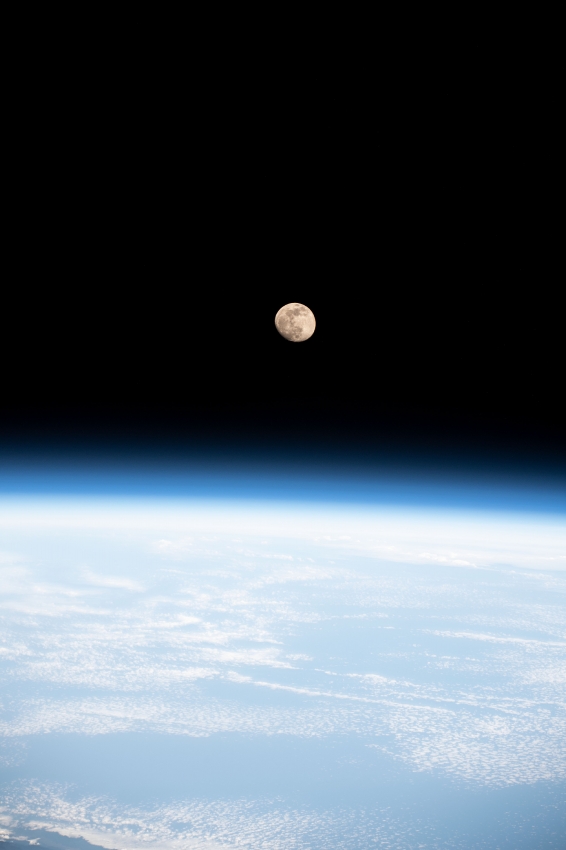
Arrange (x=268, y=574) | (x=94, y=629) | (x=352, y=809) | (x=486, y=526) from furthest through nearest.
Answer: (x=486, y=526) < (x=268, y=574) < (x=94, y=629) < (x=352, y=809)

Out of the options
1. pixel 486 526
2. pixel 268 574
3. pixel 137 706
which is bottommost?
pixel 137 706

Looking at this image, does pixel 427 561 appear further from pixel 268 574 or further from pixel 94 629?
pixel 94 629

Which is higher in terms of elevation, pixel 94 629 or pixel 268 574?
pixel 268 574

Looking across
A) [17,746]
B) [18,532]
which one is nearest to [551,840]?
[17,746]

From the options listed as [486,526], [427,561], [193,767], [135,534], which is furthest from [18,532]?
[193,767]

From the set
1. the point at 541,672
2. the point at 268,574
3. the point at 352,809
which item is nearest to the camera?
the point at 352,809

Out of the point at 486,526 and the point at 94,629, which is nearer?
the point at 94,629
